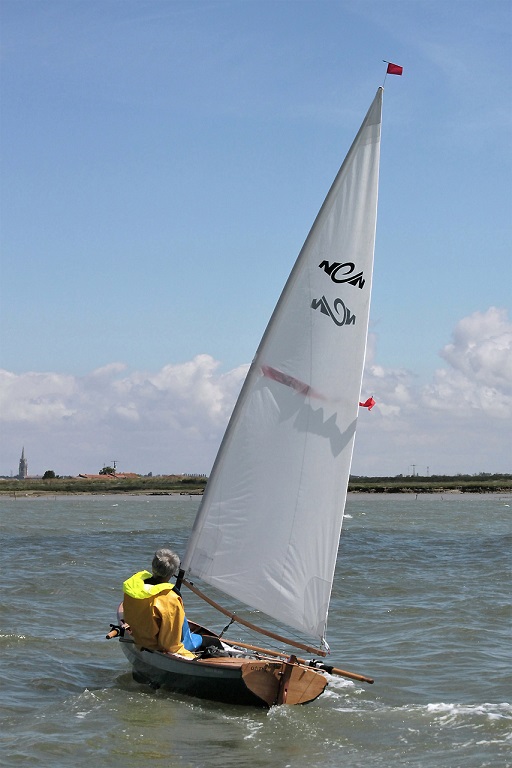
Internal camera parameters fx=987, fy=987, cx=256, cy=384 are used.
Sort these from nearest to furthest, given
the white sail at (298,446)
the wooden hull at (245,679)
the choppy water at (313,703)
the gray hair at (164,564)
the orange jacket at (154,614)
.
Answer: the choppy water at (313,703) → the wooden hull at (245,679) → the white sail at (298,446) → the orange jacket at (154,614) → the gray hair at (164,564)

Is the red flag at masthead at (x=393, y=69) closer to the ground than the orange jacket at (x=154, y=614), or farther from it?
farther from it

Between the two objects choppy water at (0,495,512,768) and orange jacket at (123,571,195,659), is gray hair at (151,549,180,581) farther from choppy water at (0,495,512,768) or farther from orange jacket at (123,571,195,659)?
choppy water at (0,495,512,768)

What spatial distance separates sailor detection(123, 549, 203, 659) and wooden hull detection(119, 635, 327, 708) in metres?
0.22

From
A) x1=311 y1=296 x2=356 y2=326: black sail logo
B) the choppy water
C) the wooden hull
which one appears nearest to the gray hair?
the wooden hull

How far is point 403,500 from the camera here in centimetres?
9606

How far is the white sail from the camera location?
11.7 metres

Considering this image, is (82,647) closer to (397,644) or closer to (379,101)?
(397,644)

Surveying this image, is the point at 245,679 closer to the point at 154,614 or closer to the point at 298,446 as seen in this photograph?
the point at 154,614

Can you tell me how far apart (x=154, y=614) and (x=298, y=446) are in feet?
8.92

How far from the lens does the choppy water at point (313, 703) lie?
35.7 ft

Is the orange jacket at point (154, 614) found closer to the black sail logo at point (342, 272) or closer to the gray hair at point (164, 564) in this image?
the gray hair at point (164, 564)

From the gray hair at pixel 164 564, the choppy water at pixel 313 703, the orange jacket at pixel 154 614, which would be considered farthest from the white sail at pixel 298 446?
the choppy water at pixel 313 703

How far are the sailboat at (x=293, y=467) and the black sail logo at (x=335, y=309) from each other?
0.01 metres

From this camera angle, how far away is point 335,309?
38.7 ft
